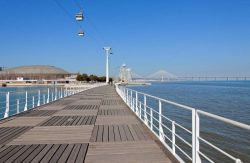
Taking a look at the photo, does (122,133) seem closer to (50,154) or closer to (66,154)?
(66,154)

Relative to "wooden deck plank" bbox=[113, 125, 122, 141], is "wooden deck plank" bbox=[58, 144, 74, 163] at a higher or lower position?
lower

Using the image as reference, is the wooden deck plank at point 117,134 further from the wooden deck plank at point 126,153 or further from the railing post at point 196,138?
the railing post at point 196,138

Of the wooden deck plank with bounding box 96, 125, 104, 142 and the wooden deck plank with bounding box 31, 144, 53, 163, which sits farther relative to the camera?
the wooden deck plank with bounding box 96, 125, 104, 142

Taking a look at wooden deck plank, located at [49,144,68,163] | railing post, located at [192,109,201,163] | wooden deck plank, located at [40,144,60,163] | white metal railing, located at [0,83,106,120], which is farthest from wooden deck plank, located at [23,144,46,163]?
white metal railing, located at [0,83,106,120]

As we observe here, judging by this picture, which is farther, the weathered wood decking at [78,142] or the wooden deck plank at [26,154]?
the weathered wood decking at [78,142]

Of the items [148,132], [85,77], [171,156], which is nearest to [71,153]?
[171,156]

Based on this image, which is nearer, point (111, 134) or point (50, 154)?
point (50, 154)

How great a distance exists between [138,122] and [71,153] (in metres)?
4.07

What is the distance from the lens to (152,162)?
4977 mm

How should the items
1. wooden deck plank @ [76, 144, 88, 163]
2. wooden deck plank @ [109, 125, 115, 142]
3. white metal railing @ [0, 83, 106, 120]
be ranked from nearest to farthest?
wooden deck plank @ [76, 144, 88, 163] < wooden deck plank @ [109, 125, 115, 142] < white metal railing @ [0, 83, 106, 120]

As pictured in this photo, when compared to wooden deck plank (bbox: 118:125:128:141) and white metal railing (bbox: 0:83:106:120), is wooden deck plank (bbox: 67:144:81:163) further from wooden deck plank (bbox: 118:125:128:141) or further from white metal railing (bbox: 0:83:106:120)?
white metal railing (bbox: 0:83:106:120)

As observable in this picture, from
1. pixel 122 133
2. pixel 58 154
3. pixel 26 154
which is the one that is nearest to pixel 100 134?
pixel 122 133

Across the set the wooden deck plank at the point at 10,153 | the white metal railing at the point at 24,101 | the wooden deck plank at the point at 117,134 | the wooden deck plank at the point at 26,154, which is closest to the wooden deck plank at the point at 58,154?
the wooden deck plank at the point at 26,154

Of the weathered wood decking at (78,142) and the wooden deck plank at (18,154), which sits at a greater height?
the weathered wood decking at (78,142)
